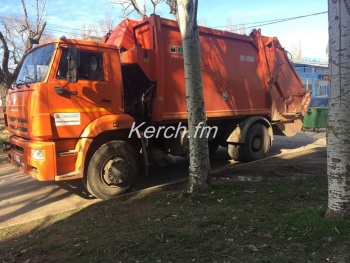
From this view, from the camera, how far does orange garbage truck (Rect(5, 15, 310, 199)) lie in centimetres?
554

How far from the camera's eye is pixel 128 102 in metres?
6.95

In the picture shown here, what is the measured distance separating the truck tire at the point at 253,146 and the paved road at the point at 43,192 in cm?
34

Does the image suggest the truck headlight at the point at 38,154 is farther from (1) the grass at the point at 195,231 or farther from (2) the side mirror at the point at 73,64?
(2) the side mirror at the point at 73,64

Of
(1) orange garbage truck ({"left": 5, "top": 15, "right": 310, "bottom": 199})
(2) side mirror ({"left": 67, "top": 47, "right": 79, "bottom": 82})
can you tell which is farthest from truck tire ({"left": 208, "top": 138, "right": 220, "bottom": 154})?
(2) side mirror ({"left": 67, "top": 47, "right": 79, "bottom": 82})

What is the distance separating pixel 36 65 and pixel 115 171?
7.18 ft

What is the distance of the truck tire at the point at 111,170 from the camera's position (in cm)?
586

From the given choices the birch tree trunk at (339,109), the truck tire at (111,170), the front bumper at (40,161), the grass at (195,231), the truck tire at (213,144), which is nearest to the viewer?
the grass at (195,231)

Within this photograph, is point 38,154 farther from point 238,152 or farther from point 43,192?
point 238,152

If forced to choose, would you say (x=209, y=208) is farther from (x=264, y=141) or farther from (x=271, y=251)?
(x=264, y=141)

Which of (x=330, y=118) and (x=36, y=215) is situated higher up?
(x=330, y=118)

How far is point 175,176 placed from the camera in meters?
7.75

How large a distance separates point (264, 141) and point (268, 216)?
5105 millimetres

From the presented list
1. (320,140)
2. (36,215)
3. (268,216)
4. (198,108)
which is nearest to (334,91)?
(268,216)

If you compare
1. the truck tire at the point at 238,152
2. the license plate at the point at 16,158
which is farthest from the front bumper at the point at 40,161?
the truck tire at the point at 238,152
